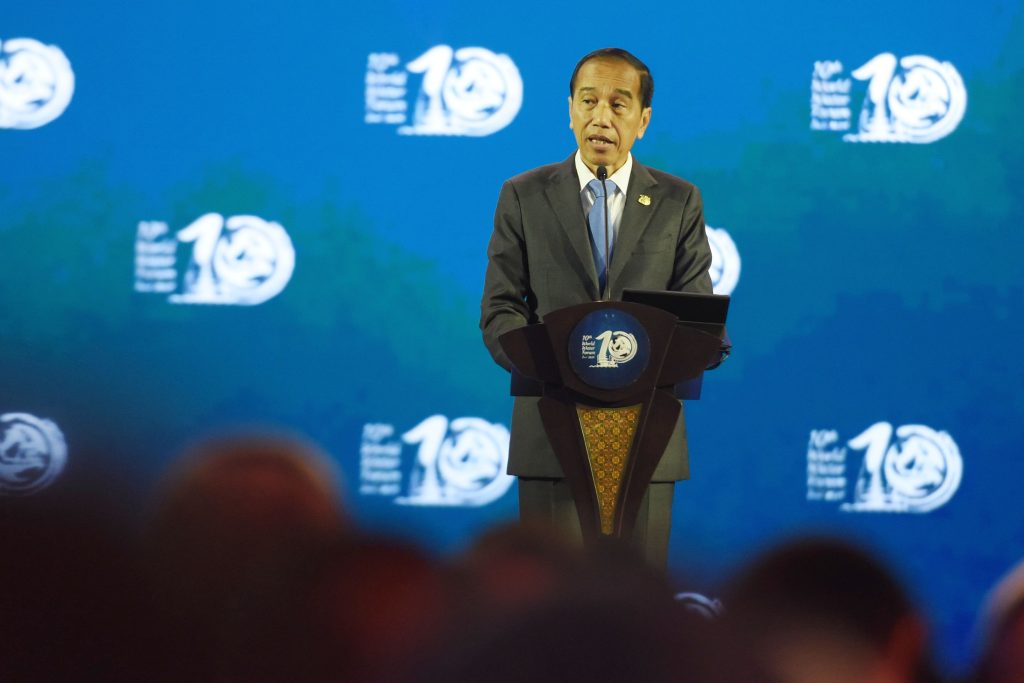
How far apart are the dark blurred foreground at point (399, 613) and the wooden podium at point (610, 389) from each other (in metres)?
0.32

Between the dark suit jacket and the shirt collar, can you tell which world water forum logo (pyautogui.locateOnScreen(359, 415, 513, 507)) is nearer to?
the dark suit jacket

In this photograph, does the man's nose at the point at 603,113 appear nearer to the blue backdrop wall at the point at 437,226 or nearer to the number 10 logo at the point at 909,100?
the blue backdrop wall at the point at 437,226

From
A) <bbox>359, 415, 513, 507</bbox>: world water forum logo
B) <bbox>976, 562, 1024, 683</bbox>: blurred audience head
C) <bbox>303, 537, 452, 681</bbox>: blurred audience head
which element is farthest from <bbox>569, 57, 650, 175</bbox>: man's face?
<bbox>359, 415, 513, 507</bbox>: world water forum logo

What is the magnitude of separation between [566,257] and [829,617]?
114cm

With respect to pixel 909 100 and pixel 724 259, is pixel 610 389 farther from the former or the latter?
pixel 909 100

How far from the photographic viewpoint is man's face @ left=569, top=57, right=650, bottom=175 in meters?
2.45

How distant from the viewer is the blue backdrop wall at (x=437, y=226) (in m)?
3.88

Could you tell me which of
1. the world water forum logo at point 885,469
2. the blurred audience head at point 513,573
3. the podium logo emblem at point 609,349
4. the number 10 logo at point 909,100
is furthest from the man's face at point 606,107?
the world water forum logo at point 885,469

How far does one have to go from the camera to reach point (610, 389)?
2.12m

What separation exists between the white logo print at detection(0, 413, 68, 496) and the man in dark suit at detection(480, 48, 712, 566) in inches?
76.0

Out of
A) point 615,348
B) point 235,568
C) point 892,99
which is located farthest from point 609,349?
point 892,99

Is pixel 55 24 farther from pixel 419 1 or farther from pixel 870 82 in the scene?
pixel 870 82

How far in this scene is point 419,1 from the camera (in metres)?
3.87

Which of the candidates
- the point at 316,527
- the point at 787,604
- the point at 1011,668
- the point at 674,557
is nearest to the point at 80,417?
the point at 674,557
